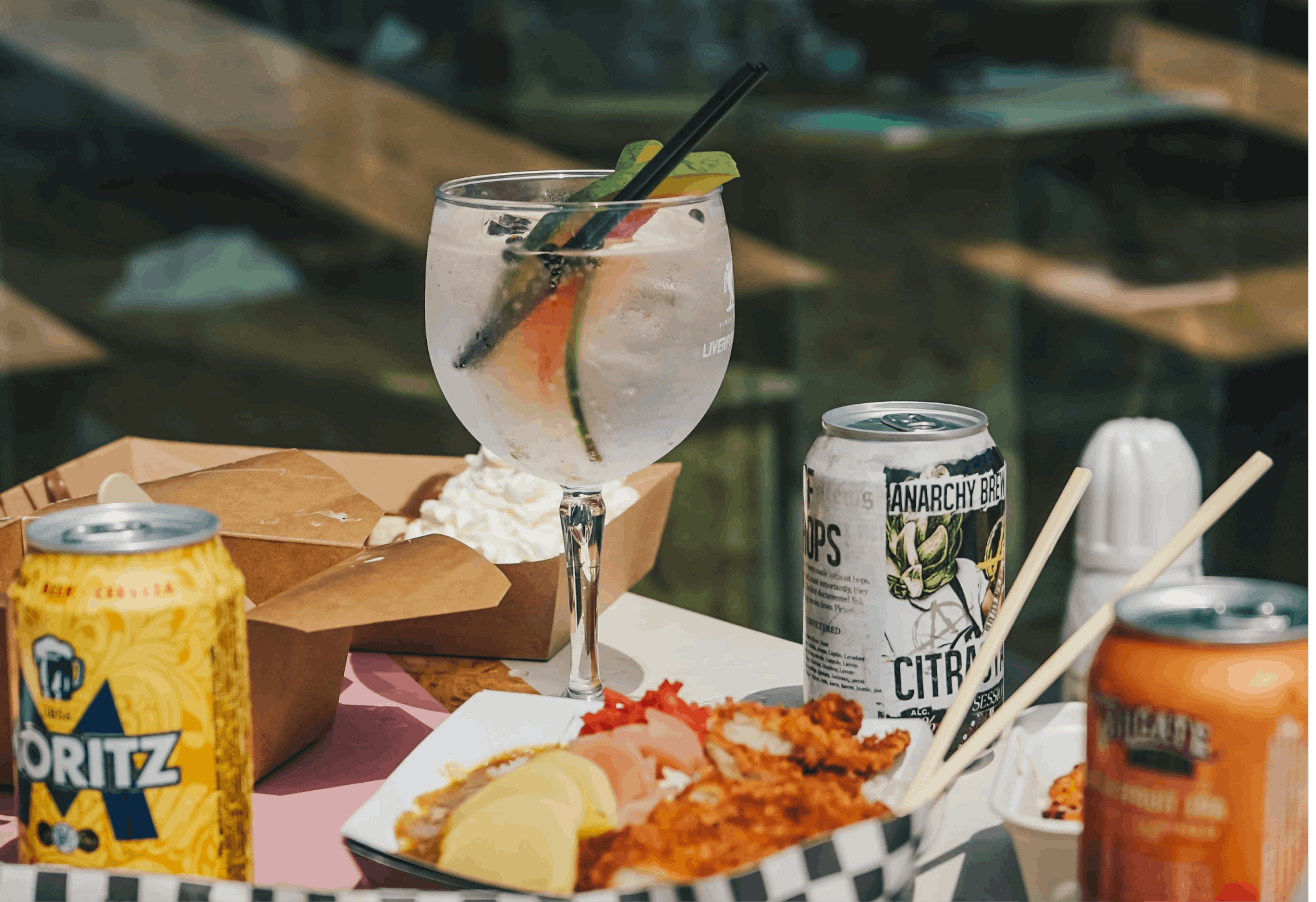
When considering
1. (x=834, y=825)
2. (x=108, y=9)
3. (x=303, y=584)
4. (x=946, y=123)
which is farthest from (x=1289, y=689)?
(x=108, y=9)

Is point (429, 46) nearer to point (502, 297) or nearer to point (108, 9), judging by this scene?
point (108, 9)

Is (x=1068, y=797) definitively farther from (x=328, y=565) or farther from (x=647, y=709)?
(x=328, y=565)

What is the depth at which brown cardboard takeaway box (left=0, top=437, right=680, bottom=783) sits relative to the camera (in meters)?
0.73

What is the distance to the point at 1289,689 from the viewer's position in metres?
0.49

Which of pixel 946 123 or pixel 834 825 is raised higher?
pixel 946 123

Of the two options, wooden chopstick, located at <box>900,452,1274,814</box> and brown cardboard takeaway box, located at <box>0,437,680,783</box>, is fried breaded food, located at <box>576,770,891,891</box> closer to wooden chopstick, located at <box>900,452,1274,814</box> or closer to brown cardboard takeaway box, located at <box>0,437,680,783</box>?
wooden chopstick, located at <box>900,452,1274,814</box>

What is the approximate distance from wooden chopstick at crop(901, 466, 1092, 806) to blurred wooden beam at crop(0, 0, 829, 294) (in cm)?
194

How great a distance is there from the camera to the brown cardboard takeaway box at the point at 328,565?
0.73 m

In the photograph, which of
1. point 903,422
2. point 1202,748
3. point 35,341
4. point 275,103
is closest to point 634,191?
point 903,422

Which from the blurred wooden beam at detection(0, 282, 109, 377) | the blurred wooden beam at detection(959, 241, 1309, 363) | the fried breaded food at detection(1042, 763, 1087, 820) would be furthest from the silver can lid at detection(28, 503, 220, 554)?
the blurred wooden beam at detection(0, 282, 109, 377)

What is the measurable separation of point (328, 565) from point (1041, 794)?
46 centimetres

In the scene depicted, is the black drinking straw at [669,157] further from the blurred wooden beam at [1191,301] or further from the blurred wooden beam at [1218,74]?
the blurred wooden beam at [1218,74]

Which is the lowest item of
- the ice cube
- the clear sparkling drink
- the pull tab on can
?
the pull tab on can

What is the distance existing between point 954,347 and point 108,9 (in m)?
1.81
